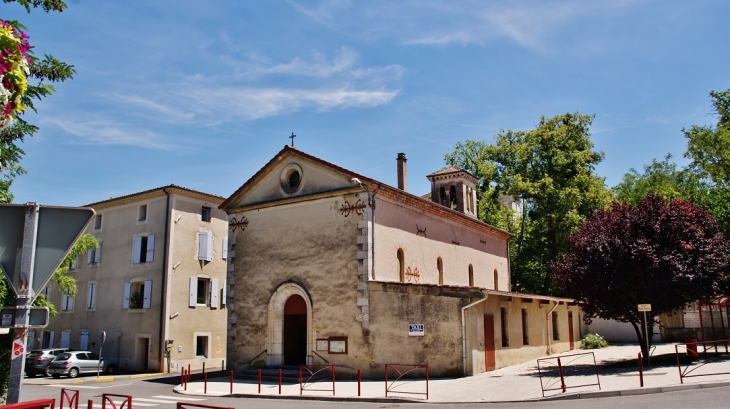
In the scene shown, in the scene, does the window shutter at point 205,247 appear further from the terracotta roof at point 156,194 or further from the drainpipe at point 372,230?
the drainpipe at point 372,230

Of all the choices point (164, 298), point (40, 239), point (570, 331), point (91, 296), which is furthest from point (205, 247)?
point (40, 239)

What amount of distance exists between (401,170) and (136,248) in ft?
53.3

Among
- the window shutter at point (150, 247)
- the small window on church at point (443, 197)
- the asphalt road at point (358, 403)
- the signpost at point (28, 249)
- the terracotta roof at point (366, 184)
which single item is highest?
the small window on church at point (443, 197)

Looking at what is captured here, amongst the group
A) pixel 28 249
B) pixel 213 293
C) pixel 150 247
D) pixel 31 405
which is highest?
pixel 150 247

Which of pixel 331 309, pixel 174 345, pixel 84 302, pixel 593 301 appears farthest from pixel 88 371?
pixel 593 301

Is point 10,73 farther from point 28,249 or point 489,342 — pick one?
point 489,342

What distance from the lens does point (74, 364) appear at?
27234 mm

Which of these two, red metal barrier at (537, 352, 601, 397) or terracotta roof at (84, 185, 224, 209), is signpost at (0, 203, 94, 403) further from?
terracotta roof at (84, 185, 224, 209)

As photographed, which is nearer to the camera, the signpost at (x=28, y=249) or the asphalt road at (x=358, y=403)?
the signpost at (x=28, y=249)

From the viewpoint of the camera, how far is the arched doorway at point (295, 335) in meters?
22.7

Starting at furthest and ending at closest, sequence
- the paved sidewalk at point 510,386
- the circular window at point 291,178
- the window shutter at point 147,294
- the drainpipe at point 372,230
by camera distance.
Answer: the window shutter at point 147,294 → the circular window at point 291,178 → the drainpipe at point 372,230 → the paved sidewalk at point 510,386

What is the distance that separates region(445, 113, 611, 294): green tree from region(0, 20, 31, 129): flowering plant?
114ft

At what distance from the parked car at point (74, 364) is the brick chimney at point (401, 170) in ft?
55.6

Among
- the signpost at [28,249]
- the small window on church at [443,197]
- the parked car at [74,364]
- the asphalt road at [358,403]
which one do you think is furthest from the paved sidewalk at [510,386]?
the small window on church at [443,197]
